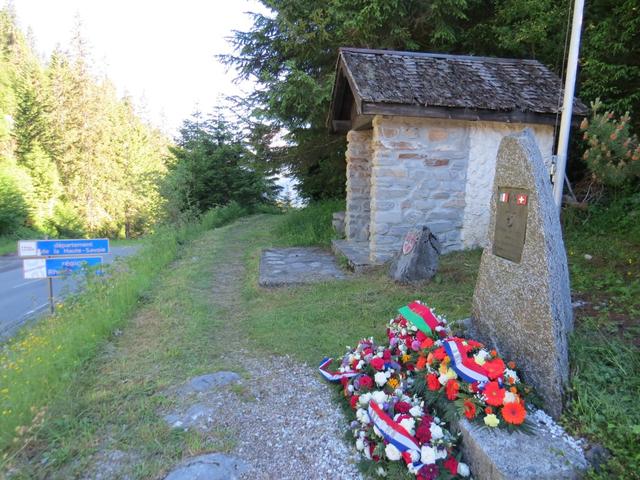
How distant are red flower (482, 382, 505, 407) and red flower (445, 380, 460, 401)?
0.53ft

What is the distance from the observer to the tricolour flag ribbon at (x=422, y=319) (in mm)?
3366

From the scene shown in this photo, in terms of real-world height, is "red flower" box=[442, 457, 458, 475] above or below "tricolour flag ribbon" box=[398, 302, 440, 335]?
below

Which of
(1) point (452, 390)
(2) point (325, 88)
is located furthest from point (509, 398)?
(2) point (325, 88)

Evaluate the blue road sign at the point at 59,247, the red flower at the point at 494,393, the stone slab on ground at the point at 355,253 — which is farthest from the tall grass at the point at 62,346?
the stone slab on ground at the point at 355,253

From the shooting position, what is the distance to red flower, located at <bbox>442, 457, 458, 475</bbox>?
236 centimetres

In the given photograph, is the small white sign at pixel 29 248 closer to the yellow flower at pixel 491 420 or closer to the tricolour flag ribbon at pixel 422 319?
the tricolour flag ribbon at pixel 422 319

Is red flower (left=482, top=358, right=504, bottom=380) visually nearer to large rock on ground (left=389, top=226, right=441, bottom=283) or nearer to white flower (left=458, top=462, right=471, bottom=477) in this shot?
white flower (left=458, top=462, right=471, bottom=477)

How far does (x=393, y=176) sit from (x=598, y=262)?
9.41 ft

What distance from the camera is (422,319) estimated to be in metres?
3.43

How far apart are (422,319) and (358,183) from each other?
226 inches

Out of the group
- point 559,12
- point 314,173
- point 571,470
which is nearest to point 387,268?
point 571,470

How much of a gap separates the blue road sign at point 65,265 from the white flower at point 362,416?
16.5 ft

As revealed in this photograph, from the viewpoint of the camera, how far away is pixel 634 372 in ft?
8.53

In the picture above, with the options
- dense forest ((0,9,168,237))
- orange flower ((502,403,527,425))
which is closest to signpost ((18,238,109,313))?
orange flower ((502,403,527,425))
